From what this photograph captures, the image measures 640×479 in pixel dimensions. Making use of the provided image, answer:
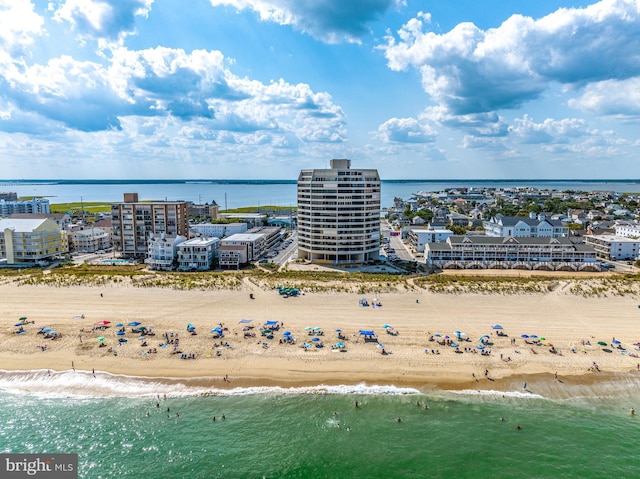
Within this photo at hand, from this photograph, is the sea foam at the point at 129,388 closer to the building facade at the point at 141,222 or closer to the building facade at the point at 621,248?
the building facade at the point at 141,222

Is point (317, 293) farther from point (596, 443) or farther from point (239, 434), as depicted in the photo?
point (596, 443)

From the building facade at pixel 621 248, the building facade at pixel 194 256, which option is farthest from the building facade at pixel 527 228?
the building facade at pixel 194 256

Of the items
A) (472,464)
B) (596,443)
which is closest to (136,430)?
(472,464)

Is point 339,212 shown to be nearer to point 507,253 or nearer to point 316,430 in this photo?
point 507,253

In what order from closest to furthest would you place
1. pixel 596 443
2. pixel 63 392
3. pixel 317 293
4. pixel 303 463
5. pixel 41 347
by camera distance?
pixel 303 463 → pixel 596 443 → pixel 63 392 → pixel 41 347 → pixel 317 293

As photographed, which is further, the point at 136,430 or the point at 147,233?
the point at 147,233

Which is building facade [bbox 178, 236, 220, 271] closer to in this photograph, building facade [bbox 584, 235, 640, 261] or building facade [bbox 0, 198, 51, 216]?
building facade [bbox 584, 235, 640, 261]
